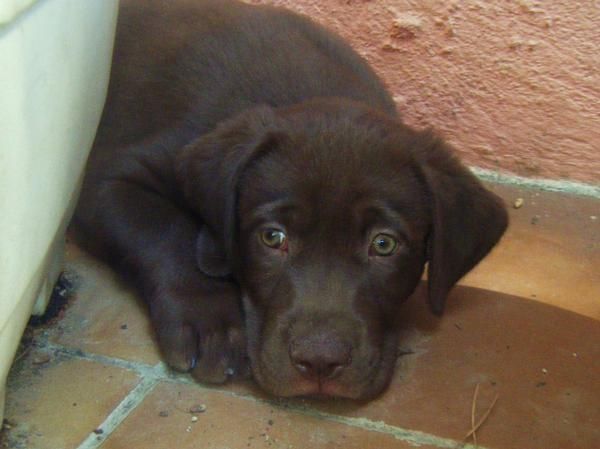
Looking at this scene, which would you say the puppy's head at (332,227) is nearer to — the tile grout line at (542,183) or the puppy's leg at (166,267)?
the puppy's leg at (166,267)

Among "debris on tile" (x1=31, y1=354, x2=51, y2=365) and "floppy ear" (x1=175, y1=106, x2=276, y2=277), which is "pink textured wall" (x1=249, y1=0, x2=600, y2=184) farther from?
"debris on tile" (x1=31, y1=354, x2=51, y2=365)

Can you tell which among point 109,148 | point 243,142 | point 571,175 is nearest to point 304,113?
point 243,142

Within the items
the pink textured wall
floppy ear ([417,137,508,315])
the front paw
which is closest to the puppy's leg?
the front paw

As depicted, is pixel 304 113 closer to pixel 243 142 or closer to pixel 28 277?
pixel 243 142

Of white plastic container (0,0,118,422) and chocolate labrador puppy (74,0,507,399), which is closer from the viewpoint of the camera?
white plastic container (0,0,118,422)

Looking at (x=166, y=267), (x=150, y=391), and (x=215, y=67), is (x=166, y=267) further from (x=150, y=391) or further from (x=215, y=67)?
(x=215, y=67)

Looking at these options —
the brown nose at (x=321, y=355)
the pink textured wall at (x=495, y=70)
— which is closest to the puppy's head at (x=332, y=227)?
the brown nose at (x=321, y=355)

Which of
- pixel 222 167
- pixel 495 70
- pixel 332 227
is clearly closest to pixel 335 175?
pixel 332 227

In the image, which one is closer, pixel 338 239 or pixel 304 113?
pixel 338 239
